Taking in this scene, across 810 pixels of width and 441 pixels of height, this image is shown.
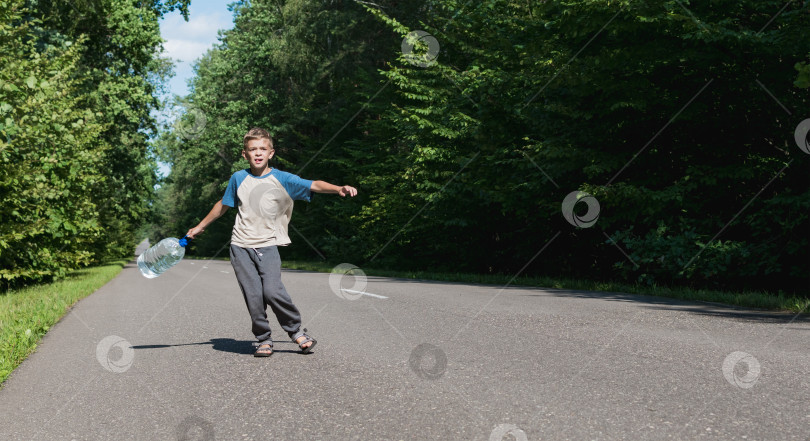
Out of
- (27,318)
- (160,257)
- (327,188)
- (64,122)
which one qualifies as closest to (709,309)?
(327,188)

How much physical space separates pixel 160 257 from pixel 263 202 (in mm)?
1261

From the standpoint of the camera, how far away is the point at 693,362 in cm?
532

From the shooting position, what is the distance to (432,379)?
16.0 feet

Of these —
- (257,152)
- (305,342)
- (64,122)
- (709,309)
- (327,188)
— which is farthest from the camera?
(64,122)

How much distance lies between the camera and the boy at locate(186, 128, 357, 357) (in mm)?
5797

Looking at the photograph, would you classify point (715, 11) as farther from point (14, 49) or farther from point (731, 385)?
point (14, 49)

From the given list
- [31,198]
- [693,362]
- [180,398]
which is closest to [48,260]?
[31,198]

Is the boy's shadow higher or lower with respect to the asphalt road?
lower

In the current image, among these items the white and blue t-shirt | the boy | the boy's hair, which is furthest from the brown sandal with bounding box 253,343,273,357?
the boy's hair

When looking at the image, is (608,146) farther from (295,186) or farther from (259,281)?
(259,281)

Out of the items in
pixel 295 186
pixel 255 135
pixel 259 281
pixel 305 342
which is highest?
pixel 255 135

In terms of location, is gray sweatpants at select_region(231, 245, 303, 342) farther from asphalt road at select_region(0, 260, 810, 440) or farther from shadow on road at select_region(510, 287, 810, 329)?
shadow on road at select_region(510, 287, 810, 329)

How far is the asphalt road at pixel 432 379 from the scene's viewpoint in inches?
148

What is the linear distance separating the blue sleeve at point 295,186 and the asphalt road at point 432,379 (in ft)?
4.46
